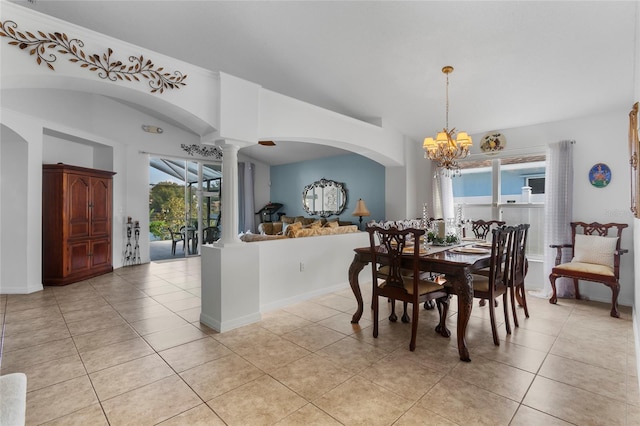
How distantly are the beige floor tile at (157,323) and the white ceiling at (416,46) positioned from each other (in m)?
3.17

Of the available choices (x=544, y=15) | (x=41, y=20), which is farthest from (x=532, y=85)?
(x=41, y=20)

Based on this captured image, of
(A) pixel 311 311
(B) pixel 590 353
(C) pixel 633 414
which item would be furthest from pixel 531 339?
(A) pixel 311 311

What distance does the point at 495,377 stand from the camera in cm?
217

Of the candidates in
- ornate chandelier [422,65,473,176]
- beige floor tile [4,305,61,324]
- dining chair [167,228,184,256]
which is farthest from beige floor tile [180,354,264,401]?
dining chair [167,228,184,256]

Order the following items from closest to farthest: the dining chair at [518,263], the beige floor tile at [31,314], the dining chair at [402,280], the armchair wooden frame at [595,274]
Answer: the dining chair at [402,280] → the dining chair at [518,263] → the beige floor tile at [31,314] → the armchair wooden frame at [595,274]

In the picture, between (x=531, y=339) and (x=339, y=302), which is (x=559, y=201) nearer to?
(x=531, y=339)

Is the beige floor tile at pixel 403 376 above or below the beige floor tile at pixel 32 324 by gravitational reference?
below

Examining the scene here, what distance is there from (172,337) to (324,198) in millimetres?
5099

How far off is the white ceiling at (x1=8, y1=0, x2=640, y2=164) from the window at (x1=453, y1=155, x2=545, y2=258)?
0.72 metres

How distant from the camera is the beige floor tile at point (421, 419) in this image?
1707mm

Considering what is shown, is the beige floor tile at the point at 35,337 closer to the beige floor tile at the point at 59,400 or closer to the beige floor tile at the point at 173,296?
the beige floor tile at the point at 59,400

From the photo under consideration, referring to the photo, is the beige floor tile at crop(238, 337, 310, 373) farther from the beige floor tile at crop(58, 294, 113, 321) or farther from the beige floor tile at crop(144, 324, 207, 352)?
the beige floor tile at crop(58, 294, 113, 321)

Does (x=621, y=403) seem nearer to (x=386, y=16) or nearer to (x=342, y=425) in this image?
(x=342, y=425)

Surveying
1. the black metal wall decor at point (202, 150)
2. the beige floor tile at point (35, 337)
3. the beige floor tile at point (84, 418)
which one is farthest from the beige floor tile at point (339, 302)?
the black metal wall decor at point (202, 150)
